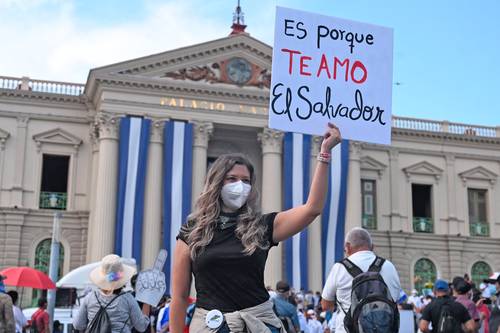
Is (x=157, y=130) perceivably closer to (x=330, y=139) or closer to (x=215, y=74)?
(x=215, y=74)

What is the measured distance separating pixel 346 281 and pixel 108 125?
70.8 feet

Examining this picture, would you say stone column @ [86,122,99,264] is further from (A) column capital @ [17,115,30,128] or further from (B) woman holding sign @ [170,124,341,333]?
(B) woman holding sign @ [170,124,341,333]

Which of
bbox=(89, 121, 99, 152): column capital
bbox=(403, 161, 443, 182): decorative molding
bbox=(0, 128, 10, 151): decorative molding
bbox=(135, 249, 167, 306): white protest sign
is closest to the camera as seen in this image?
bbox=(135, 249, 167, 306): white protest sign

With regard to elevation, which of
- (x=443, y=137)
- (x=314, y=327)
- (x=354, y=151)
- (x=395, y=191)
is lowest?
(x=314, y=327)

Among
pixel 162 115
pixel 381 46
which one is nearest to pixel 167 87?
pixel 162 115

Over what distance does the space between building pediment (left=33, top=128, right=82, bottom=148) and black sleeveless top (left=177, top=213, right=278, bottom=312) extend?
2577 centimetres

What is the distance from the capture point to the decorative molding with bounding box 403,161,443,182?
3297 centimetres

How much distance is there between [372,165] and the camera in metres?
32.3

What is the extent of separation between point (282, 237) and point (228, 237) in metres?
0.27

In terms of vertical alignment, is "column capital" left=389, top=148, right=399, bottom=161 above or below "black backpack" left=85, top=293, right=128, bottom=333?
above

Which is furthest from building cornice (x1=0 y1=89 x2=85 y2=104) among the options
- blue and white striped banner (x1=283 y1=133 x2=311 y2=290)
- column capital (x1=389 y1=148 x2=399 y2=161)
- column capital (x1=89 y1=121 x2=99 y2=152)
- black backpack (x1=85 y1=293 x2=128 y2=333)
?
black backpack (x1=85 y1=293 x2=128 y2=333)

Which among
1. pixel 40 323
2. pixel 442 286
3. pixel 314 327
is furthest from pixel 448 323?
pixel 40 323

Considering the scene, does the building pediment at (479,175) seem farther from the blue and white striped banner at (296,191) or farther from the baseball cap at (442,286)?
the baseball cap at (442,286)

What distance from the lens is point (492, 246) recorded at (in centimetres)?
3378
